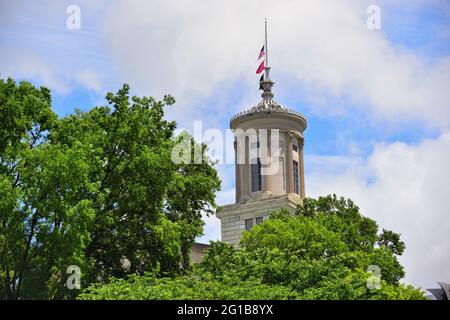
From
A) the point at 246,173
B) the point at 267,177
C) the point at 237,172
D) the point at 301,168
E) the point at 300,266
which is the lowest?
the point at 300,266

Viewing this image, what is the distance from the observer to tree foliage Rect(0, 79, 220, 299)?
107ft

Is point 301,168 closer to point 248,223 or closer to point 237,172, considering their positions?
point 237,172

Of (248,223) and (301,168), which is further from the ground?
(301,168)

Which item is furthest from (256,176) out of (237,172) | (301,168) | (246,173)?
(301,168)

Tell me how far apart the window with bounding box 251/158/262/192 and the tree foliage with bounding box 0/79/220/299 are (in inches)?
1165

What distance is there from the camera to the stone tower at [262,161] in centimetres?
7094

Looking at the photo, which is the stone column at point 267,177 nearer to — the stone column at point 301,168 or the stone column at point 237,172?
the stone column at point 237,172

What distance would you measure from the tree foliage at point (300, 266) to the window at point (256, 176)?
728 inches

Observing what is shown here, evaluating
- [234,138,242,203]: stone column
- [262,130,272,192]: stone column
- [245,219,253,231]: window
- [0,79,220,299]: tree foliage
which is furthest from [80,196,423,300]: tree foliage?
[234,138,242,203]: stone column

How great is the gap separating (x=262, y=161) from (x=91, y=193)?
39122mm

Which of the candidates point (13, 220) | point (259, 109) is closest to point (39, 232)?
point (13, 220)

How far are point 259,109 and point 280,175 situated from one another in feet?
20.9

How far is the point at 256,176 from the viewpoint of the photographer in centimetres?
7300

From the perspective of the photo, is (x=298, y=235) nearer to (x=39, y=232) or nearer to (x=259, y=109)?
(x=39, y=232)
